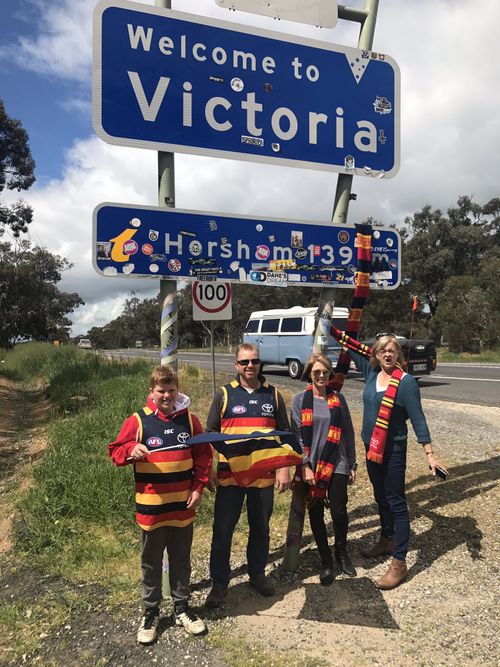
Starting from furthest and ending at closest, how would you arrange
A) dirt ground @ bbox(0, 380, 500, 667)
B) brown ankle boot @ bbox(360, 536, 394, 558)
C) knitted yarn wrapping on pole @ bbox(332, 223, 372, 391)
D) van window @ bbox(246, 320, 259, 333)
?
1. van window @ bbox(246, 320, 259, 333)
2. brown ankle boot @ bbox(360, 536, 394, 558)
3. knitted yarn wrapping on pole @ bbox(332, 223, 372, 391)
4. dirt ground @ bbox(0, 380, 500, 667)

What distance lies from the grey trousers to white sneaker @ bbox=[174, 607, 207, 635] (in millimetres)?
51

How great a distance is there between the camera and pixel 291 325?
16109 mm

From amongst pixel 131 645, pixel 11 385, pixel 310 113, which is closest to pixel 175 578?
pixel 131 645

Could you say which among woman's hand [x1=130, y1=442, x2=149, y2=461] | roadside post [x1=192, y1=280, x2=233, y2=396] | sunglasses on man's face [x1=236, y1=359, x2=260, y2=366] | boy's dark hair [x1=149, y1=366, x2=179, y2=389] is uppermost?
roadside post [x1=192, y1=280, x2=233, y2=396]

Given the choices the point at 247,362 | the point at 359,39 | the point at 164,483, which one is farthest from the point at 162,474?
the point at 359,39

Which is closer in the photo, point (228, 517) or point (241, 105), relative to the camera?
point (228, 517)

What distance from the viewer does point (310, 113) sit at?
3.31 m

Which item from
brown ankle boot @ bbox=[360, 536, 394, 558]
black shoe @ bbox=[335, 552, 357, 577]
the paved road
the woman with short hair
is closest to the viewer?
the woman with short hair

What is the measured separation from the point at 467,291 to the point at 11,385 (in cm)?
2716

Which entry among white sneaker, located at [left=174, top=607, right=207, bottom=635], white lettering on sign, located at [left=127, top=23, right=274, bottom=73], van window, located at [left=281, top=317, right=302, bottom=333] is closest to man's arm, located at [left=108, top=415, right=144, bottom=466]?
white sneaker, located at [left=174, top=607, right=207, bottom=635]

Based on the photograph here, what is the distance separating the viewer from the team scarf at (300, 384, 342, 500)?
10.4 feet

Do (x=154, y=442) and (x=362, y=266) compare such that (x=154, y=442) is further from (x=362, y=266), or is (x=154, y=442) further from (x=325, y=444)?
(x=362, y=266)

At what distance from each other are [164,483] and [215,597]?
2.96 ft

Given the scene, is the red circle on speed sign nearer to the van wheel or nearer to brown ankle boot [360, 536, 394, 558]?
brown ankle boot [360, 536, 394, 558]
